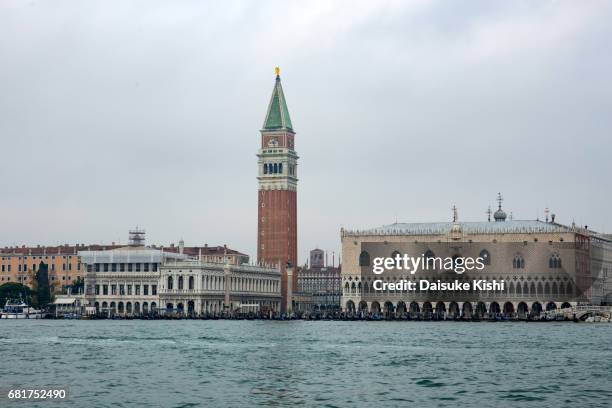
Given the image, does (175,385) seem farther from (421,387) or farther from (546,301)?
(546,301)

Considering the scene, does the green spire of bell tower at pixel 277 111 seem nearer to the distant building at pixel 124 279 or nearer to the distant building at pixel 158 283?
the distant building at pixel 158 283

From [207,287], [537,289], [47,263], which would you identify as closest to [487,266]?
[537,289]

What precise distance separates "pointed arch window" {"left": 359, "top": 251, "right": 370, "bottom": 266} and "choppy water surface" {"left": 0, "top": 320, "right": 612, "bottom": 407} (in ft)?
228

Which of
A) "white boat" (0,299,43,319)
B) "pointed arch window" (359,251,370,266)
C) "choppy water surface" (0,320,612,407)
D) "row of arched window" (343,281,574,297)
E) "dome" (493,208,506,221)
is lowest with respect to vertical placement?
"choppy water surface" (0,320,612,407)

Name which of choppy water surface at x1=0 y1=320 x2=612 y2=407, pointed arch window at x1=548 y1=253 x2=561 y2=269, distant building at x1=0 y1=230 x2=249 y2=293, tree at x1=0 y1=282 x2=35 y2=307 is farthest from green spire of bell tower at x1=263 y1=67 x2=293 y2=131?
choppy water surface at x1=0 y1=320 x2=612 y2=407

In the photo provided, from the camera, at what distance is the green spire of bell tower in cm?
18938

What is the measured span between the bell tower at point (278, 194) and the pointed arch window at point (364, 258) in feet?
82.2

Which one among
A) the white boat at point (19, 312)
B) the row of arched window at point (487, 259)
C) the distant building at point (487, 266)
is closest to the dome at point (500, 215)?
the distant building at point (487, 266)

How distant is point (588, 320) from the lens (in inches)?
5261

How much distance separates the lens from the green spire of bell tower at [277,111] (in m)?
189

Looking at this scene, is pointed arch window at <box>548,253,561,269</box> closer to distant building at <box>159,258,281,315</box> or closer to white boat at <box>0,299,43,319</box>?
distant building at <box>159,258,281,315</box>

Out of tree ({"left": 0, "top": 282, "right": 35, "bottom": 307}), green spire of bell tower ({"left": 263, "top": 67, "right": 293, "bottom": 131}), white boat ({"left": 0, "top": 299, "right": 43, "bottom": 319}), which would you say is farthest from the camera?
green spire of bell tower ({"left": 263, "top": 67, "right": 293, "bottom": 131})

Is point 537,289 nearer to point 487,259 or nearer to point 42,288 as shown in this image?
point 487,259

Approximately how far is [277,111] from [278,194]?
594 inches
